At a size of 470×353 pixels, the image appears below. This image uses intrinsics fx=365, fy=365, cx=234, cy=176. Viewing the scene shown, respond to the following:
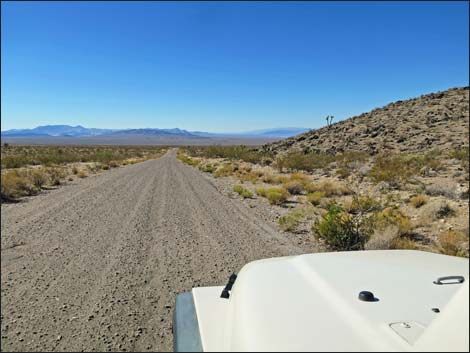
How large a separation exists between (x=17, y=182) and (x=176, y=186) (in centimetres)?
627

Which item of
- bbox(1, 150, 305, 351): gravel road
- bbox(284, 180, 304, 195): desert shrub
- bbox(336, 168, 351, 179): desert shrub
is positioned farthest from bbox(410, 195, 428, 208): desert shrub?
bbox(336, 168, 351, 179): desert shrub

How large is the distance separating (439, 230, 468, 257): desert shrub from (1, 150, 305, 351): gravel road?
2564 mm

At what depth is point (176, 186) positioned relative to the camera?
16.8 m

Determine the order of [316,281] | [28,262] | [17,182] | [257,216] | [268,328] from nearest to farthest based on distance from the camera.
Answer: [268,328] < [316,281] < [28,262] < [257,216] < [17,182]

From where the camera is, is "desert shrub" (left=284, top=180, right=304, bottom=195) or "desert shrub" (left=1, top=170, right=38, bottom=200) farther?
"desert shrub" (left=284, top=180, right=304, bottom=195)

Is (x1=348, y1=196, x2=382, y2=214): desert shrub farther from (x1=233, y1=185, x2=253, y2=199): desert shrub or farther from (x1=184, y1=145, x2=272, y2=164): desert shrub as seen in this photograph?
(x1=184, y1=145, x2=272, y2=164): desert shrub

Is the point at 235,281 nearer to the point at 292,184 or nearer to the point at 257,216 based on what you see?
the point at 257,216

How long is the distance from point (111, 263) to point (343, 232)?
445cm

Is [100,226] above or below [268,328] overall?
below

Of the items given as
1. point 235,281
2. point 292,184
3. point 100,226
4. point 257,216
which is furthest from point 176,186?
point 235,281

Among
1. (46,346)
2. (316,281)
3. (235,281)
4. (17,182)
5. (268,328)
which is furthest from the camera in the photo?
(17,182)

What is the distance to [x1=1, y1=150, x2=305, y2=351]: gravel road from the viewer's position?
12.2 ft

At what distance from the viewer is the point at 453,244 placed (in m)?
6.75

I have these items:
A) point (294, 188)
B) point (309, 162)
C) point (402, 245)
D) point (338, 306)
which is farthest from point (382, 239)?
point (309, 162)
